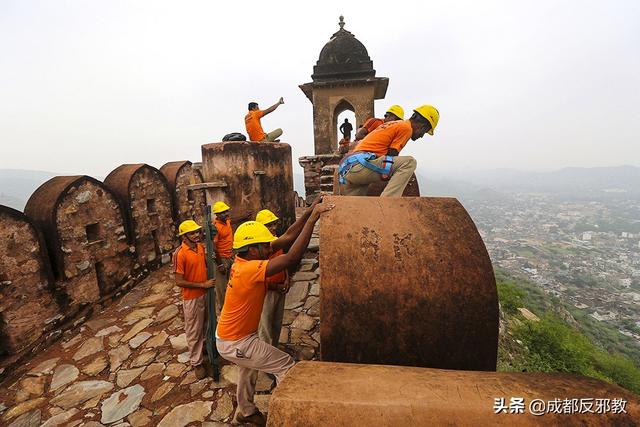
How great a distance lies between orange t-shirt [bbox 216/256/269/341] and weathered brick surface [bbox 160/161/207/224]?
5409mm

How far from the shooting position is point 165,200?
7469 millimetres

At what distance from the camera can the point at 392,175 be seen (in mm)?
3055

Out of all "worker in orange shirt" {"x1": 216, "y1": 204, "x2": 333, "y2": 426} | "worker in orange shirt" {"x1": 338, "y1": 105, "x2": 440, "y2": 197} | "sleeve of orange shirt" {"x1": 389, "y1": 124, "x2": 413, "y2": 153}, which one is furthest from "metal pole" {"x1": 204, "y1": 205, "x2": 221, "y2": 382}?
"sleeve of orange shirt" {"x1": 389, "y1": 124, "x2": 413, "y2": 153}

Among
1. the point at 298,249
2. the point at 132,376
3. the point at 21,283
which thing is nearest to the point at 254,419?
the point at 298,249

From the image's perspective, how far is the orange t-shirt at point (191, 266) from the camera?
→ 3650 mm

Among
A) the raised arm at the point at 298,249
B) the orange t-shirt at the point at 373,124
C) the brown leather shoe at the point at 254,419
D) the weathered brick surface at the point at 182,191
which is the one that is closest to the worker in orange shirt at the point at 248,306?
the raised arm at the point at 298,249

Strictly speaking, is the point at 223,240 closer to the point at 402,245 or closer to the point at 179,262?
the point at 179,262

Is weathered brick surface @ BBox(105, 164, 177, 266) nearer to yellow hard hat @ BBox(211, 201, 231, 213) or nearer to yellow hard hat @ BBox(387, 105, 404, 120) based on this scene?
yellow hard hat @ BBox(211, 201, 231, 213)

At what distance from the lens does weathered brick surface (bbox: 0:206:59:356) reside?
420 centimetres

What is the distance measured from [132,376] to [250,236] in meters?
2.86

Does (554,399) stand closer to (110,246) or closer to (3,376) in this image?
(3,376)

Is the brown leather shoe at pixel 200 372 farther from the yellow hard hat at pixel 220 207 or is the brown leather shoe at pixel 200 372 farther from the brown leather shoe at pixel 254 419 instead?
the yellow hard hat at pixel 220 207

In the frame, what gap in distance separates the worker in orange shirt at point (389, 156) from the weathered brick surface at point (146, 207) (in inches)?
206

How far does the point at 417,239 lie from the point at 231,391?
284 cm
